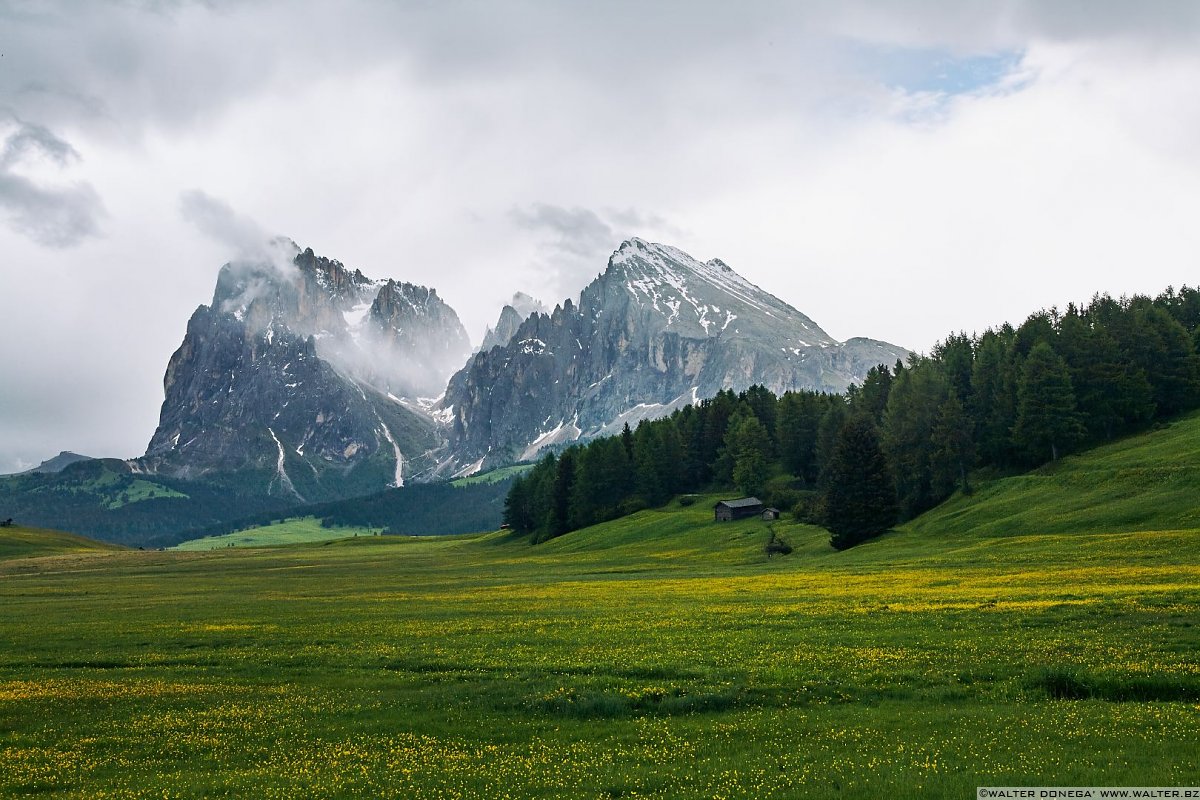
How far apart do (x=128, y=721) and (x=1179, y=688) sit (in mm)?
32273

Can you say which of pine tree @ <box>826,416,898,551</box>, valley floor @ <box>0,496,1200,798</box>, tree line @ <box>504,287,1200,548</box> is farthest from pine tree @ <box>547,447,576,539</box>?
valley floor @ <box>0,496,1200,798</box>

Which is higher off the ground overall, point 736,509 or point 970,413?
point 970,413

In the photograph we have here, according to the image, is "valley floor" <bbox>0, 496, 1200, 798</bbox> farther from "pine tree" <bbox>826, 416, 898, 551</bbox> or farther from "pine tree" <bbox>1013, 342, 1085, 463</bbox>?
"pine tree" <bbox>1013, 342, 1085, 463</bbox>

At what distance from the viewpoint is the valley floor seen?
63.0ft

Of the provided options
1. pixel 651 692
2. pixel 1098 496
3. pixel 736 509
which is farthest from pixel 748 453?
pixel 651 692

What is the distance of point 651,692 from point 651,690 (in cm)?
27

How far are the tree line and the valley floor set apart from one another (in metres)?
41.0

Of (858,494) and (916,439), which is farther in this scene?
(916,439)

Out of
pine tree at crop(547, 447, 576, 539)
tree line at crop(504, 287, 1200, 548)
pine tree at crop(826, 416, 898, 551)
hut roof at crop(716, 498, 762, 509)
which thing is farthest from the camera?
pine tree at crop(547, 447, 576, 539)

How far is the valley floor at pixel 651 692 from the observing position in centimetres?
1920

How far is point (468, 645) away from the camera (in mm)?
38188

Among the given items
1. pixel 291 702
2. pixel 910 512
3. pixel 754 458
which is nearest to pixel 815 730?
pixel 291 702

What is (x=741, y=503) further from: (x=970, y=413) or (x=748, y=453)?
(x=970, y=413)

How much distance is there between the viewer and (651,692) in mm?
26750
